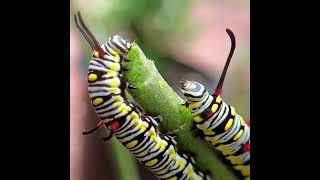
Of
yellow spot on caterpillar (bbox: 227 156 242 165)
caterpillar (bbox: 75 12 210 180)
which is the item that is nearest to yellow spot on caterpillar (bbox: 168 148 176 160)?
caterpillar (bbox: 75 12 210 180)

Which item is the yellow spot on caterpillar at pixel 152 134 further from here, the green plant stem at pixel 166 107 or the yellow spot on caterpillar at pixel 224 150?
the yellow spot on caterpillar at pixel 224 150

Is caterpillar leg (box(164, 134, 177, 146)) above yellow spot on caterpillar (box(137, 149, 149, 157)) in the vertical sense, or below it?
above

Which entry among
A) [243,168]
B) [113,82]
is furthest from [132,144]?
[243,168]

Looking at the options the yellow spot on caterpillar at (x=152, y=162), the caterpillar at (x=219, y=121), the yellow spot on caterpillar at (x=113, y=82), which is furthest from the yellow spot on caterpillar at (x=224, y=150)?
the yellow spot on caterpillar at (x=113, y=82)

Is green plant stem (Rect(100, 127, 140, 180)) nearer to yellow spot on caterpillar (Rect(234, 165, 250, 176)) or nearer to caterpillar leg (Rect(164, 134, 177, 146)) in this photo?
caterpillar leg (Rect(164, 134, 177, 146))

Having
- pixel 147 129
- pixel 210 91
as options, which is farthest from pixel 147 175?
pixel 210 91

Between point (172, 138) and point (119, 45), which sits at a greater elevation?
point (119, 45)

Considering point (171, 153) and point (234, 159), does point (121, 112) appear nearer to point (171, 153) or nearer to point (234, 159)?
point (171, 153)
